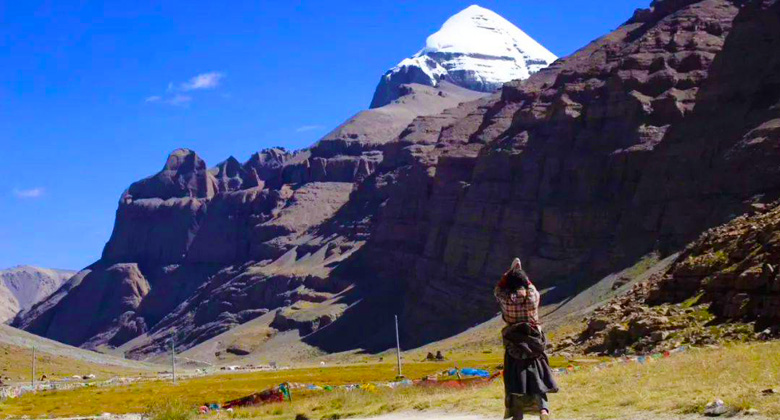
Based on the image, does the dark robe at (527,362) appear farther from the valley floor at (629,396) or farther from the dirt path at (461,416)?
the valley floor at (629,396)

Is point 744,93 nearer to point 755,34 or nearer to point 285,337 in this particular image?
point 755,34

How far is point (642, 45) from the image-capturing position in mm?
154250

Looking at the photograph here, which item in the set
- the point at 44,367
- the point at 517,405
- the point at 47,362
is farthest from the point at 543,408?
the point at 47,362

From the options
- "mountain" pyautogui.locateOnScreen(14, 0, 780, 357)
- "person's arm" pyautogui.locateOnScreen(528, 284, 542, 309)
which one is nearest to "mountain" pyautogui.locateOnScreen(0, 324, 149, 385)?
"mountain" pyautogui.locateOnScreen(14, 0, 780, 357)

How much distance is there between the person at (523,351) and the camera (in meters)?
19.1

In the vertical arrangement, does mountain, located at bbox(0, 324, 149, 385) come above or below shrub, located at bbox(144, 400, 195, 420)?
above

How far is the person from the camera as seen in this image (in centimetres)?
1906

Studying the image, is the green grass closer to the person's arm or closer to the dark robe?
the dark robe

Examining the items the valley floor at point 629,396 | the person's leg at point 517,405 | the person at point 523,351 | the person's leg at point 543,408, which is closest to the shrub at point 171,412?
the valley floor at point 629,396

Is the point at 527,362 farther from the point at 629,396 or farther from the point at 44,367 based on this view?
the point at 44,367

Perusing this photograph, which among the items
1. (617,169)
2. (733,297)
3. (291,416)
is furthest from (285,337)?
(291,416)

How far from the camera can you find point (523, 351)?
1916 centimetres

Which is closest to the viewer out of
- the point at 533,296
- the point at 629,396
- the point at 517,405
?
the point at 517,405

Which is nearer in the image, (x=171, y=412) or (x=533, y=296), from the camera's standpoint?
(x=533, y=296)
